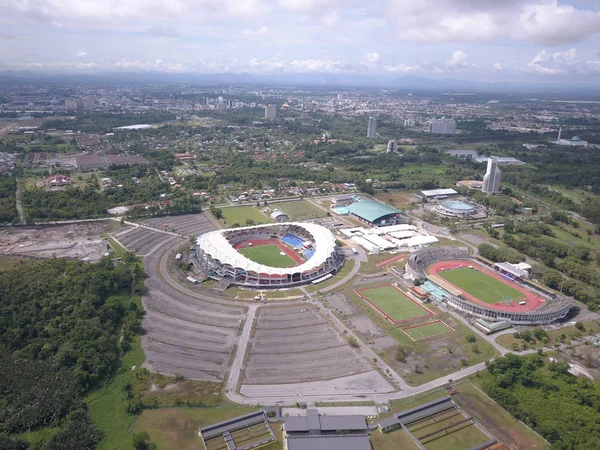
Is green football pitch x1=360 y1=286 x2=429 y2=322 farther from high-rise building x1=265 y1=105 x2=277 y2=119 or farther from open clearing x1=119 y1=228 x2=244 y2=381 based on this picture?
high-rise building x1=265 y1=105 x2=277 y2=119

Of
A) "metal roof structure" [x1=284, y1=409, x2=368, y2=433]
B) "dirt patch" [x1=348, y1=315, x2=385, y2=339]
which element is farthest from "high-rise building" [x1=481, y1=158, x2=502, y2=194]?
"metal roof structure" [x1=284, y1=409, x2=368, y2=433]

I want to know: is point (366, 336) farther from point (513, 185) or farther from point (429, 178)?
point (513, 185)

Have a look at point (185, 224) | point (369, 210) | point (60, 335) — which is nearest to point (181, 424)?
point (60, 335)

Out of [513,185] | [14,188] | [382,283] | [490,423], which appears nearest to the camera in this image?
[490,423]

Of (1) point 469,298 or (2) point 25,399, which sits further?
(1) point 469,298

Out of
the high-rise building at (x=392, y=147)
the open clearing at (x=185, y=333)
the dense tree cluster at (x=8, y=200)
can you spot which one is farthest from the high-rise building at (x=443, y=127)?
the open clearing at (x=185, y=333)

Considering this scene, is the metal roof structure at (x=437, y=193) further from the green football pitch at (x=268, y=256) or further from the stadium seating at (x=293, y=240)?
the green football pitch at (x=268, y=256)

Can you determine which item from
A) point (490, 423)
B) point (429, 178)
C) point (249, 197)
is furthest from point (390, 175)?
point (490, 423)

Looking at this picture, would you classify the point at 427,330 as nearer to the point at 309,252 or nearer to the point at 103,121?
the point at 309,252
